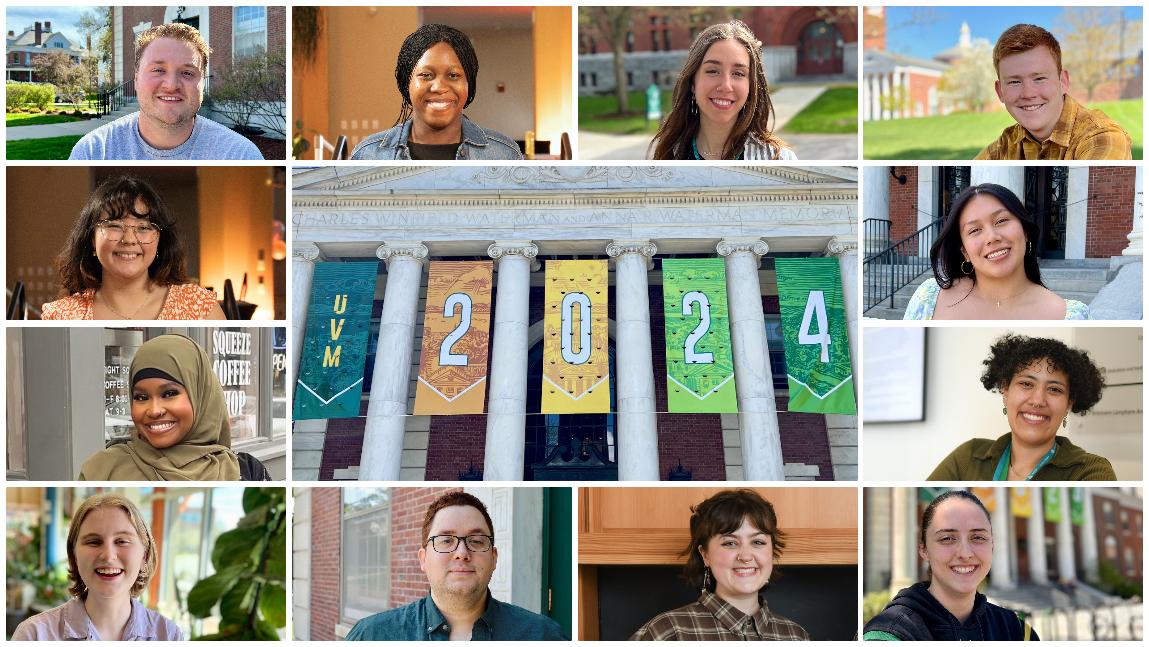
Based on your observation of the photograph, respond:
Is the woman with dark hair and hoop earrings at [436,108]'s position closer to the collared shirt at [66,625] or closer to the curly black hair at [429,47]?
the curly black hair at [429,47]

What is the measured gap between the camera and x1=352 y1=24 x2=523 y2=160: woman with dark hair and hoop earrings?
333 cm

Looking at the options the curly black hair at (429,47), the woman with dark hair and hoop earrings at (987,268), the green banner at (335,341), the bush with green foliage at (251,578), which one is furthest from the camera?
the green banner at (335,341)

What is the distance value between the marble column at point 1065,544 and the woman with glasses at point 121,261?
277 centimetres

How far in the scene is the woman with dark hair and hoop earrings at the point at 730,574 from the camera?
3330 mm

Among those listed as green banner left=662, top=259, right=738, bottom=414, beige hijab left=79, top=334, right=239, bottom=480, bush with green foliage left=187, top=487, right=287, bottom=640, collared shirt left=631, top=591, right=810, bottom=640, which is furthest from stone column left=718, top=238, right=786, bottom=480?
beige hijab left=79, top=334, right=239, bottom=480

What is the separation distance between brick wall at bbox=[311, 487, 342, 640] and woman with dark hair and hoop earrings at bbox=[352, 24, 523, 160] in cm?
110

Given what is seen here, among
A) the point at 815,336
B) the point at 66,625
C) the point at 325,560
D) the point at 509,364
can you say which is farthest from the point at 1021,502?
the point at 66,625

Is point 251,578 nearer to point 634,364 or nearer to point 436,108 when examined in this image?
point 634,364

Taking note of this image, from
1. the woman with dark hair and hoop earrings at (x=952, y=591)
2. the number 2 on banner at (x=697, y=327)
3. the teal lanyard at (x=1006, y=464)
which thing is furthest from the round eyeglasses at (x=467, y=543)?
the teal lanyard at (x=1006, y=464)

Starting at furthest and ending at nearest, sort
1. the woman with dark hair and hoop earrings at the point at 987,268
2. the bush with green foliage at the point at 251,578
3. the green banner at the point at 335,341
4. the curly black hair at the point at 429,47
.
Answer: the green banner at the point at 335,341
the bush with green foliage at the point at 251,578
the curly black hair at the point at 429,47
the woman with dark hair and hoop earrings at the point at 987,268

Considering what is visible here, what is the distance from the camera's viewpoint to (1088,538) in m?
3.35

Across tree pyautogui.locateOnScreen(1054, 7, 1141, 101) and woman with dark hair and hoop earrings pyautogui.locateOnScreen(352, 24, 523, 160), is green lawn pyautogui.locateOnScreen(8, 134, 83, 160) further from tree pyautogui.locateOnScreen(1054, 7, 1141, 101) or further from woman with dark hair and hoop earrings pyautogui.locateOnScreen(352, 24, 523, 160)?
tree pyautogui.locateOnScreen(1054, 7, 1141, 101)

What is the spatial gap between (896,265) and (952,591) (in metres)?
1.03

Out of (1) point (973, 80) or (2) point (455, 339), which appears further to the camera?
(2) point (455, 339)
